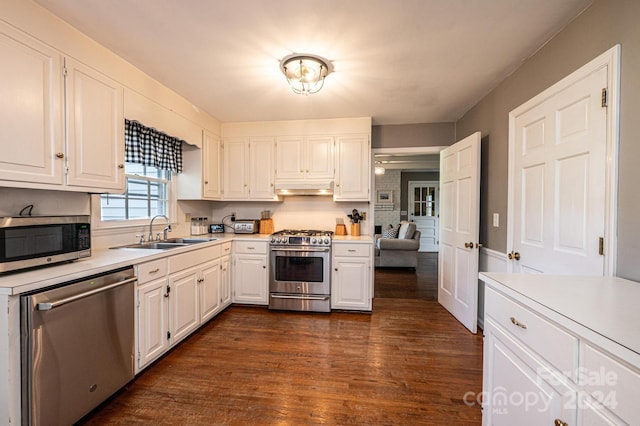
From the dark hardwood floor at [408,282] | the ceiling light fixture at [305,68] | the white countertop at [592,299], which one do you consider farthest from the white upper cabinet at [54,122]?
the dark hardwood floor at [408,282]

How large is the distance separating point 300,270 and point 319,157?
1512 mm

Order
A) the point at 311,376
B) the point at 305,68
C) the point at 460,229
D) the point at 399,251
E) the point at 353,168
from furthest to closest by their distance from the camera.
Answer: the point at 399,251
the point at 353,168
the point at 460,229
the point at 305,68
the point at 311,376

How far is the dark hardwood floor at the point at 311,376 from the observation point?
1.66 m

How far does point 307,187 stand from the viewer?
11.6 feet

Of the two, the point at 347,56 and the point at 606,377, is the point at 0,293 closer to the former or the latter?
the point at 606,377

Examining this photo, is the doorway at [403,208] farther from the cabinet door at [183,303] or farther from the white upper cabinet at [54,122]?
the white upper cabinet at [54,122]

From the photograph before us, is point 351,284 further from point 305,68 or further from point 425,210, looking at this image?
point 425,210

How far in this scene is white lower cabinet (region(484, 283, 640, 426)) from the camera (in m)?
0.71

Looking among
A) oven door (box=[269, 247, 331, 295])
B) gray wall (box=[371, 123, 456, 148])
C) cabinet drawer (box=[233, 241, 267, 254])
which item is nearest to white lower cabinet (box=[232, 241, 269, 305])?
cabinet drawer (box=[233, 241, 267, 254])

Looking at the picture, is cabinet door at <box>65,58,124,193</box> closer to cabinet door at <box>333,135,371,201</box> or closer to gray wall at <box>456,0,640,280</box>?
cabinet door at <box>333,135,371,201</box>

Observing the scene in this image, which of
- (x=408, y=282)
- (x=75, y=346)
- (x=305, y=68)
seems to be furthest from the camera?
(x=408, y=282)

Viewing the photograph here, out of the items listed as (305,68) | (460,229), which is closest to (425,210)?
(460,229)

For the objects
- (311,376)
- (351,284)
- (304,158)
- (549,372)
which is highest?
(304,158)

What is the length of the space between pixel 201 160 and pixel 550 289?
3.44 metres
